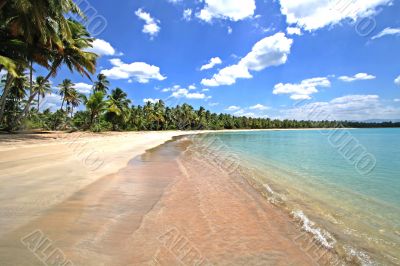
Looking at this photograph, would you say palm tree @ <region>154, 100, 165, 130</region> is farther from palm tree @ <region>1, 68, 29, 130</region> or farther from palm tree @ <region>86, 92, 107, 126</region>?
palm tree @ <region>1, 68, 29, 130</region>

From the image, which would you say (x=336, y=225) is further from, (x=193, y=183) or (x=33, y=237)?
(x=33, y=237)

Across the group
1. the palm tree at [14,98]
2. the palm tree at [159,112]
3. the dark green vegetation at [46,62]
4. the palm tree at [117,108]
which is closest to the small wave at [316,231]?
the dark green vegetation at [46,62]

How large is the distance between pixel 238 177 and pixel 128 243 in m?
7.01

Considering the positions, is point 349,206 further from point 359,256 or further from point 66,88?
point 66,88

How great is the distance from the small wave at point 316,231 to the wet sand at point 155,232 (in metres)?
0.28

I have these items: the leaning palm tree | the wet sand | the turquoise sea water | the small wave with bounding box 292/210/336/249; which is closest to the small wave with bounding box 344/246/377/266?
the turquoise sea water

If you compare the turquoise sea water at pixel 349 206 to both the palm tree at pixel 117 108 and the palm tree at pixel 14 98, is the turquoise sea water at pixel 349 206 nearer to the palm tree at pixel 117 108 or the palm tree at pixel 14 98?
the palm tree at pixel 14 98

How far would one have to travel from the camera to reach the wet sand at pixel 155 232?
138 inches

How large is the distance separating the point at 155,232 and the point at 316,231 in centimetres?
297

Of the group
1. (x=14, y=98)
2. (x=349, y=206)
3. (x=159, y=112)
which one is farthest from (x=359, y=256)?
(x=159, y=112)

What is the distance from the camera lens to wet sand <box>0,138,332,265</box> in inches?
138

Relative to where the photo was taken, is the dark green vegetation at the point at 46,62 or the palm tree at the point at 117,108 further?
the palm tree at the point at 117,108

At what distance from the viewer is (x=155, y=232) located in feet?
14.4

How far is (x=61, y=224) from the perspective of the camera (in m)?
4.37
